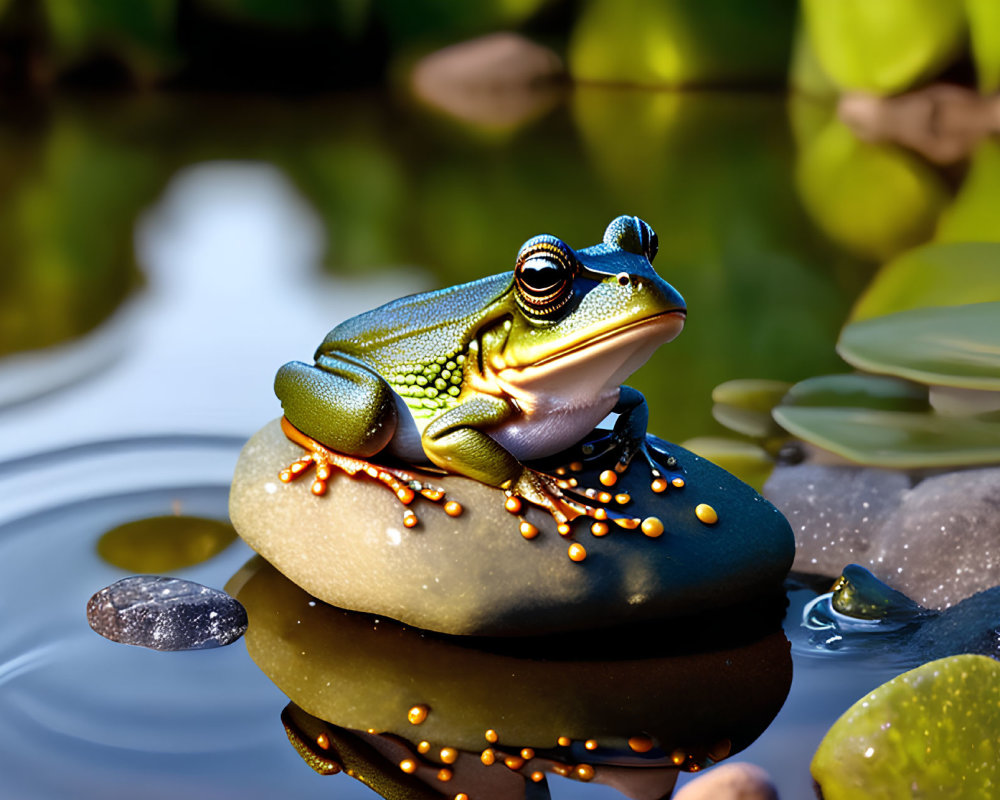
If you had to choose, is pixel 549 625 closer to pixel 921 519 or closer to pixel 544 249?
pixel 544 249

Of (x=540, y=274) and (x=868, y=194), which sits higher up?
(x=540, y=274)

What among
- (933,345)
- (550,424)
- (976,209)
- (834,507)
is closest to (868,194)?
(976,209)

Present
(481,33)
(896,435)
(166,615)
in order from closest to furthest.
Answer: (166,615) < (896,435) < (481,33)

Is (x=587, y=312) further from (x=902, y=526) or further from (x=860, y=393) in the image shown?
(x=860, y=393)

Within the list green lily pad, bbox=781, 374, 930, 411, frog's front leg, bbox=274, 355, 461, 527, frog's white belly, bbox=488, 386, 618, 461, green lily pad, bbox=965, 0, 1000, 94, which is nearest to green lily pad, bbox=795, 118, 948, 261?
green lily pad, bbox=965, 0, 1000, 94

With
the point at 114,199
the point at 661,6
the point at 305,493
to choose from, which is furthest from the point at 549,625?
the point at 661,6
